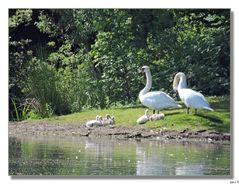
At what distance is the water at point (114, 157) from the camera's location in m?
10.5

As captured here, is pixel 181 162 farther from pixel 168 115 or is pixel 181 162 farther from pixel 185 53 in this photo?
Result: pixel 185 53

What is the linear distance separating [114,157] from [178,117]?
103 inches

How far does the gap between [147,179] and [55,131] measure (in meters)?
3.83

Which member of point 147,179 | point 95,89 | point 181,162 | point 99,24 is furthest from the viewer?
point 95,89

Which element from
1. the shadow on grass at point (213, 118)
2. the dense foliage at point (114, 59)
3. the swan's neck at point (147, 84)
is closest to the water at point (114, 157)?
the shadow on grass at point (213, 118)

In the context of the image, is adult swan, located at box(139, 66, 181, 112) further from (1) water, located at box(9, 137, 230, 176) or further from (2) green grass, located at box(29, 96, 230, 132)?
(1) water, located at box(9, 137, 230, 176)

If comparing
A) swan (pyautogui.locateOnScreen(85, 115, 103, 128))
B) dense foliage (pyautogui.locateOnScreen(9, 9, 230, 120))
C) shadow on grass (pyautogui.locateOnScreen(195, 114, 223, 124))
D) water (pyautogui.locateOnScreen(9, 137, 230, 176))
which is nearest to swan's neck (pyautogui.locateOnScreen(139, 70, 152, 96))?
dense foliage (pyautogui.locateOnScreen(9, 9, 230, 120))

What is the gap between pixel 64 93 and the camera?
1566 centimetres

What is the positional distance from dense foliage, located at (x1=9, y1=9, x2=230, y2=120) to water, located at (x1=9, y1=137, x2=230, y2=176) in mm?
2423

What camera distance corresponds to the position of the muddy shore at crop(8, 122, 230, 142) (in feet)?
42.5

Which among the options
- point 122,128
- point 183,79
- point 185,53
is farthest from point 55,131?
point 185,53

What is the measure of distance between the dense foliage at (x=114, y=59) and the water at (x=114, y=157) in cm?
242

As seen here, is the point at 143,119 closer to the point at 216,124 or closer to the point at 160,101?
the point at 160,101

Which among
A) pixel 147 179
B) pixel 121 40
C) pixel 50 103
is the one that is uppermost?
pixel 121 40
